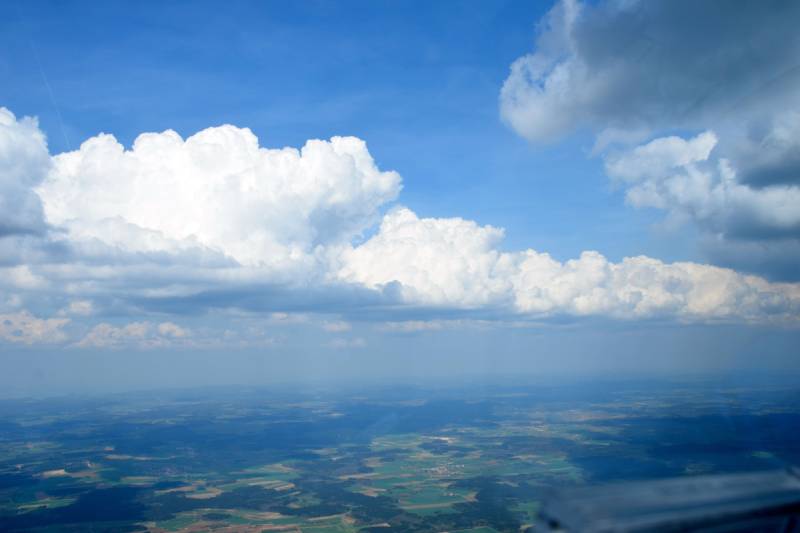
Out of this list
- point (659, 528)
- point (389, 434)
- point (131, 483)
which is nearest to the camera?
point (659, 528)

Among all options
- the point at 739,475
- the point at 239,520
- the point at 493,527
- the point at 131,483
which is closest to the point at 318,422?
the point at 131,483

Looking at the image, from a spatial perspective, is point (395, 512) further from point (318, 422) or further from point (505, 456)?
point (318, 422)

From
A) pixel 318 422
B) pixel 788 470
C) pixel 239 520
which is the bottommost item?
pixel 318 422

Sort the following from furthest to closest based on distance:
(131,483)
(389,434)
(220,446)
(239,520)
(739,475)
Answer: (389,434) < (220,446) < (131,483) < (239,520) < (739,475)

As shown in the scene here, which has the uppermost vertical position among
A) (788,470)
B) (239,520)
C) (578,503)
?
(578,503)

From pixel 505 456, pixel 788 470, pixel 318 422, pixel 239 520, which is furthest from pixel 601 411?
pixel 788 470

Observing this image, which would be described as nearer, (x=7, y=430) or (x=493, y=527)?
(x=493, y=527)

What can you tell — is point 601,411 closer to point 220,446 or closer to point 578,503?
point 220,446

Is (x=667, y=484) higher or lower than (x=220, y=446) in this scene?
higher

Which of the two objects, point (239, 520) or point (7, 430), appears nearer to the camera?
point (239, 520)
